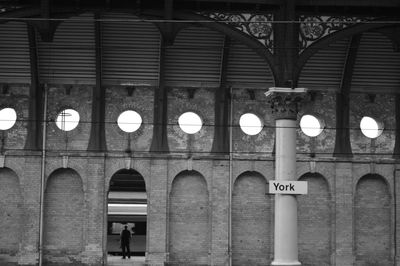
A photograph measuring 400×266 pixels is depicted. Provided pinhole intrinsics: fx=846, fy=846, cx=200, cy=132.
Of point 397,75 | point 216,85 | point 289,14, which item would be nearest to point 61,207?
point 216,85

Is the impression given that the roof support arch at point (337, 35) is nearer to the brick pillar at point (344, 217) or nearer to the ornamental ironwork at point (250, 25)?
the ornamental ironwork at point (250, 25)

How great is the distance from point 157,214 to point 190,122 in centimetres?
349

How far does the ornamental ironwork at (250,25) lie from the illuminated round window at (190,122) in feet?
21.7

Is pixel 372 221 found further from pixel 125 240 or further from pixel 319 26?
pixel 125 240

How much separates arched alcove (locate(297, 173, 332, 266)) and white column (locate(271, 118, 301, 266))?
23.7 feet

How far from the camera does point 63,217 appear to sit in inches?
1155

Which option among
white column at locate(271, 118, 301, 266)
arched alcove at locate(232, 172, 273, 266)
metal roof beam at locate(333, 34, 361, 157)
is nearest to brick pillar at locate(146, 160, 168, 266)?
arched alcove at locate(232, 172, 273, 266)

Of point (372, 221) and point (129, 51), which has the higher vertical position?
point (129, 51)

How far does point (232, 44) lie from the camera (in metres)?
28.9

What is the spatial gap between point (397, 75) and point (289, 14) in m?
8.12

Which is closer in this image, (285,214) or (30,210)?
(285,214)

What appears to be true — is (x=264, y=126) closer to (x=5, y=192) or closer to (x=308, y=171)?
(x=308, y=171)

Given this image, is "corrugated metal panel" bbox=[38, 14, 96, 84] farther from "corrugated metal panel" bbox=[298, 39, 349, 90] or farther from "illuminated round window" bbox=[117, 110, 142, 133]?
"corrugated metal panel" bbox=[298, 39, 349, 90]

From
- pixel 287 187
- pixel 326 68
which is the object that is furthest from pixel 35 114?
pixel 287 187
